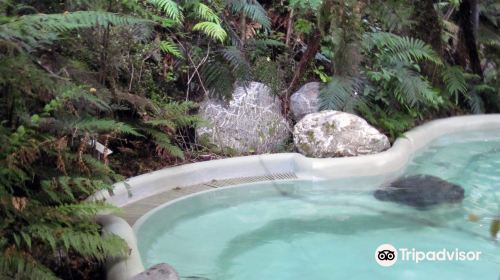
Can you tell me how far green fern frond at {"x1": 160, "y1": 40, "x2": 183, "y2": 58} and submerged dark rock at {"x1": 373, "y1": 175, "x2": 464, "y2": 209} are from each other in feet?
7.19

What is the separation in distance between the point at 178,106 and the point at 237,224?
120cm

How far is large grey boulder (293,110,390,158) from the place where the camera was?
16.8 ft

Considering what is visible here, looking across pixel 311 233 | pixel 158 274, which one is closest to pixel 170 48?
pixel 311 233

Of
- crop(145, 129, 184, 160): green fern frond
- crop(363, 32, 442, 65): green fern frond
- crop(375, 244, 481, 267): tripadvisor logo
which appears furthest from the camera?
crop(363, 32, 442, 65): green fern frond

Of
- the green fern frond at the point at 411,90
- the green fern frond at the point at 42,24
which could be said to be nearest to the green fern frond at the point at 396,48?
the green fern frond at the point at 411,90

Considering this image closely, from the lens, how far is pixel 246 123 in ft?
17.6

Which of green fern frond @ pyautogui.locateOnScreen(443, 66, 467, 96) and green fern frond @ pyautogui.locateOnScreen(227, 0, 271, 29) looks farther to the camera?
green fern frond @ pyautogui.locateOnScreen(443, 66, 467, 96)

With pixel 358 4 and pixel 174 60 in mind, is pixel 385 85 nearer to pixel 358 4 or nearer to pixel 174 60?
pixel 358 4

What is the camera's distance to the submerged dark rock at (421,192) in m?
4.43

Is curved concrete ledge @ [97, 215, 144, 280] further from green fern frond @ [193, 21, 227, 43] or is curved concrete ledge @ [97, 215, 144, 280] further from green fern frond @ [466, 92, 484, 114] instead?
green fern frond @ [466, 92, 484, 114]

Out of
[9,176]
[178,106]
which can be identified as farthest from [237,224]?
[9,176]

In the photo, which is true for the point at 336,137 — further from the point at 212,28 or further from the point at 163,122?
the point at 163,122

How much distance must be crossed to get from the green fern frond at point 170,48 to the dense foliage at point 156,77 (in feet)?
0.06

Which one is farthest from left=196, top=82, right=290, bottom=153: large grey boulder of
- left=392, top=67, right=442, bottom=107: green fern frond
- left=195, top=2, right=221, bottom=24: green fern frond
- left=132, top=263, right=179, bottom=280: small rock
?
left=132, top=263, right=179, bottom=280: small rock
